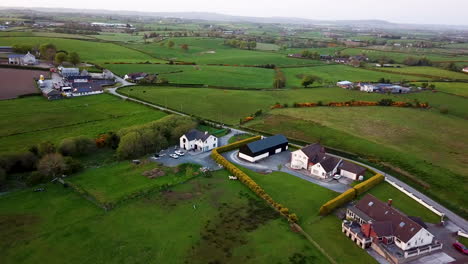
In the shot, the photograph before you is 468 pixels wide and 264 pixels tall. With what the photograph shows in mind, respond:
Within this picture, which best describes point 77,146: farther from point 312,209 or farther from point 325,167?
point 325,167

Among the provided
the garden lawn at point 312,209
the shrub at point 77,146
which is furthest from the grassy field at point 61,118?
the garden lawn at point 312,209

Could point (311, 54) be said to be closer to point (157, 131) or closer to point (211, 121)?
point (211, 121)

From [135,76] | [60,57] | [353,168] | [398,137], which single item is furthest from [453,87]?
[60,57]

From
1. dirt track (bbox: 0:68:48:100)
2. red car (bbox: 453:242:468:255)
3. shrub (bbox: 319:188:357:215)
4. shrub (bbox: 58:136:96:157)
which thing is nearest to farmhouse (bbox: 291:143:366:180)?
shrub (bbox: 319:188:357:215)

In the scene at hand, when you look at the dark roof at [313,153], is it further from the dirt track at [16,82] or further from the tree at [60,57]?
the tree at [60,57]

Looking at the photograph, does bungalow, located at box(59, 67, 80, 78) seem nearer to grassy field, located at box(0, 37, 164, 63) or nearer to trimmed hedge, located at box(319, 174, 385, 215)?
grassy field, located at box(0, 37, 164, 63)

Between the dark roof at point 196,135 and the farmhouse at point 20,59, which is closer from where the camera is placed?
the dark roof at point 196,135

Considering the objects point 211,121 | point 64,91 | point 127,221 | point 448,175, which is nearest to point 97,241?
point 127,221
